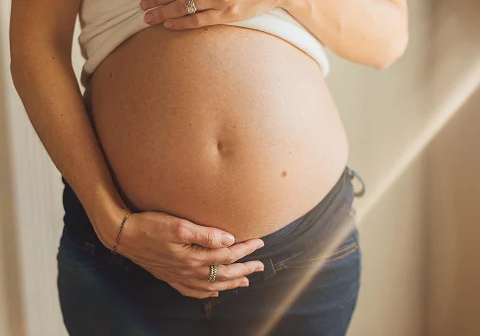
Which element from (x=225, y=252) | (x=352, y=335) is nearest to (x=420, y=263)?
(x=352, y=335)

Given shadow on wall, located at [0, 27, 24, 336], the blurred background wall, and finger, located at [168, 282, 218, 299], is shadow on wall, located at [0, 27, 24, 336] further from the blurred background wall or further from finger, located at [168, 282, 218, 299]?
finger, located at [168, 282, 218, 299]

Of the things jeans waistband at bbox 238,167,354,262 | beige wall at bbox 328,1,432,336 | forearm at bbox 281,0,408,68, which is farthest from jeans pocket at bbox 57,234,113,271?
beige wall at bbox 328,1,432,336

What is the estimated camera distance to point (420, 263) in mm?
1473

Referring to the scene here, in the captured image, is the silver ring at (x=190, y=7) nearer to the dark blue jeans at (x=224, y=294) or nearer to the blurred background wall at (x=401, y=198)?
the dark blue jeans at (x=224, y=294)

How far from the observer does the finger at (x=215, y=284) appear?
71cm

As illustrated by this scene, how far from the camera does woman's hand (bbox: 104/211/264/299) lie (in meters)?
0.66

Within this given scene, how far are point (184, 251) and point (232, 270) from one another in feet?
0.27

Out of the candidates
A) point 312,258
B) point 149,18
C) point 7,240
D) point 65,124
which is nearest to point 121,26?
point 149,18

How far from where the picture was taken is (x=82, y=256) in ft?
2.55

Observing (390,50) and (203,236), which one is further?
(390,50)

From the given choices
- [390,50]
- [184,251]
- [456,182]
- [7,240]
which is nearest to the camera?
[184,251]

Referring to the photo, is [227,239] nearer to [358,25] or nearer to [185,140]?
[185,140]

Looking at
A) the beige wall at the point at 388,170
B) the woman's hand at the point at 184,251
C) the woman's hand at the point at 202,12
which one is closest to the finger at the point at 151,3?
the woman's hand at the point at 202,12

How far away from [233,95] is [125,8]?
0.72 feet
